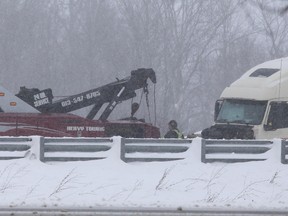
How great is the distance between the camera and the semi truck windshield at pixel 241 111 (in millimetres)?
20169

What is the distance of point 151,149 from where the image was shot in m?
16.8

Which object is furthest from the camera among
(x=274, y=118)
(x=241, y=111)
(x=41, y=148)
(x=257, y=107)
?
(x=241, y=111)

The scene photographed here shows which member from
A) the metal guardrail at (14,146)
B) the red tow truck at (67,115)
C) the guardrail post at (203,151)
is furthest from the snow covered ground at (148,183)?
the red tow truck at (67,115)

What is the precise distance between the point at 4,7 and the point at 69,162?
38796 millimetres

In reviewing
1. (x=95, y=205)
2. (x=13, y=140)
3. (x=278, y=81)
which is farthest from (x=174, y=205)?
(x=278, y=81)

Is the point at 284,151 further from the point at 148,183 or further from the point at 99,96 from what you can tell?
the point at 99,96

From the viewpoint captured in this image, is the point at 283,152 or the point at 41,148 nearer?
the point at 41,148

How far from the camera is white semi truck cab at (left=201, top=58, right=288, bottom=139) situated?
1991 cm

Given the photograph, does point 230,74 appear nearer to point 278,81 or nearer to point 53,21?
point 53,21

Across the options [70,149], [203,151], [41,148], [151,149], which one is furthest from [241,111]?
[41,148]

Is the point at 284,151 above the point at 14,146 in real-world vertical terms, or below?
below

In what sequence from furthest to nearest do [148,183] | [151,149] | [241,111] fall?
1. [241,111]
2. [151,149]
3. [148,183]

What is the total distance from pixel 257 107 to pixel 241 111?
21.8 inches

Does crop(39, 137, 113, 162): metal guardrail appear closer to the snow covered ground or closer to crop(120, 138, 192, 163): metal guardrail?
the snow covered ground
